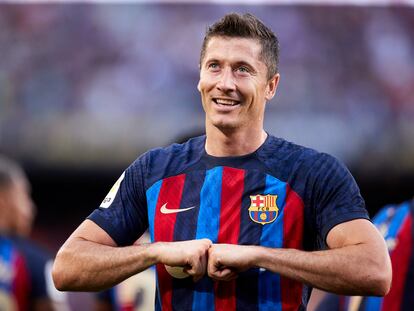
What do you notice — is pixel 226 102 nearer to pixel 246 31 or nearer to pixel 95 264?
Answer: pixel 246 31

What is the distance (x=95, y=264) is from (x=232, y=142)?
2.52 ft

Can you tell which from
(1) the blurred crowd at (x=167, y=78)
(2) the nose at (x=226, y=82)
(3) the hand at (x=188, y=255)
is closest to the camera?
(3) the hand at (x=188, y=255)

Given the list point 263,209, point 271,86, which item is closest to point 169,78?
point 271,86

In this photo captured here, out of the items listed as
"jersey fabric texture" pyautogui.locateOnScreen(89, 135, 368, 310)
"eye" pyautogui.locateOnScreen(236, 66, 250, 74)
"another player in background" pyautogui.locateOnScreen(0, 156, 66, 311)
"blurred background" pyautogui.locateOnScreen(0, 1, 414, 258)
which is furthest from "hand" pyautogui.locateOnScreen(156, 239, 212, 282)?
"blurred background" pyautogui.locateOnScreen(0, 1, 414, 258)

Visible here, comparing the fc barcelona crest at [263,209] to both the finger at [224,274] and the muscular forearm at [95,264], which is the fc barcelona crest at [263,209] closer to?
the finger at [224,274]

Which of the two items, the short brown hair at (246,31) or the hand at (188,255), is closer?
the hand at (188,255)

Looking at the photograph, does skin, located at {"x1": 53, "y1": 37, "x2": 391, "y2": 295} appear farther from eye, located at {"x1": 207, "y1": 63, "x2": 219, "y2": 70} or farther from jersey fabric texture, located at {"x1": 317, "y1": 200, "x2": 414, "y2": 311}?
jersey fabric texture, located at {"x1": 317, "y1": 200, "x2": 414, "y2": 311}

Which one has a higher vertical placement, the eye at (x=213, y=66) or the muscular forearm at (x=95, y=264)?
the eye at (x=213, y=66)

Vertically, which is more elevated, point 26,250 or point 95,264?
point 95,264

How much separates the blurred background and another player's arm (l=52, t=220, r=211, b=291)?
657cm

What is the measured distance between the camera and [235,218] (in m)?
3.48

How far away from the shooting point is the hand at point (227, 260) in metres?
3.21

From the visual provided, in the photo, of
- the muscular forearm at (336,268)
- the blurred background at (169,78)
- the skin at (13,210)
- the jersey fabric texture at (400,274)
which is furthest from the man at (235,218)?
the blurred background at (169,78)

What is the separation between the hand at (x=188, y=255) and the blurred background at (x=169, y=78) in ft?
22.3
